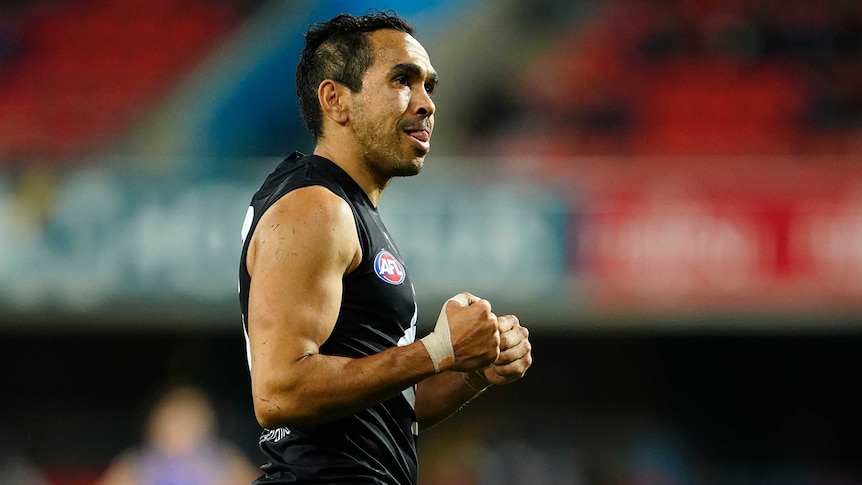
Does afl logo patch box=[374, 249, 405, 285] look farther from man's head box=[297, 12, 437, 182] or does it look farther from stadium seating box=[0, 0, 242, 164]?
stadium seating box=[0, 0, 242, 164]

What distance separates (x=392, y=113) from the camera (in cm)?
325

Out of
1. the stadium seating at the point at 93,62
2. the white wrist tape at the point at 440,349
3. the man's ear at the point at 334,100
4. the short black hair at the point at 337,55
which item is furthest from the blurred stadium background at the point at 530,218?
the white wrist tape at the point at 440,349

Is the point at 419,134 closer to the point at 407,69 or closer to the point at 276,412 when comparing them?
the point at 407,69

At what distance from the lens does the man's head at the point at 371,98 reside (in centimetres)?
326

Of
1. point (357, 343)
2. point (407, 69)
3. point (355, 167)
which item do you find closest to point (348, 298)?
point (357, 343)

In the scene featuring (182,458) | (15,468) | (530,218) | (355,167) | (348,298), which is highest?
(355,167)

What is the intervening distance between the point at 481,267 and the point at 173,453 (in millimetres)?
2969

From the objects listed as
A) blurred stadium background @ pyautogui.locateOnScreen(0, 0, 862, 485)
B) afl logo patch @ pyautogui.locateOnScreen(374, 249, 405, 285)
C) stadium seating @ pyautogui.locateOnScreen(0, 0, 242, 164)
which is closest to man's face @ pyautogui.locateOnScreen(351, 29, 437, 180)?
afl logo patch @ pyautogui.locateOnScreen(374, 249, 405, 285)

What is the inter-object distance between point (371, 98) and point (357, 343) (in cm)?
73

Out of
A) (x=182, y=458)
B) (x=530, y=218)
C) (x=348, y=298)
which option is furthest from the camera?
(x=530, y=218)

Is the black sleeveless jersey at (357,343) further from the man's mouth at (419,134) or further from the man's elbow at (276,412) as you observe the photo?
the man's mouth at (419,134)

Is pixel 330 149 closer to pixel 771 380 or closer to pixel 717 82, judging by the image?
pixel 717 82

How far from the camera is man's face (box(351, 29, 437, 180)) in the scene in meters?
3.25

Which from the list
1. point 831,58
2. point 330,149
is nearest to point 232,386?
point 831,58
